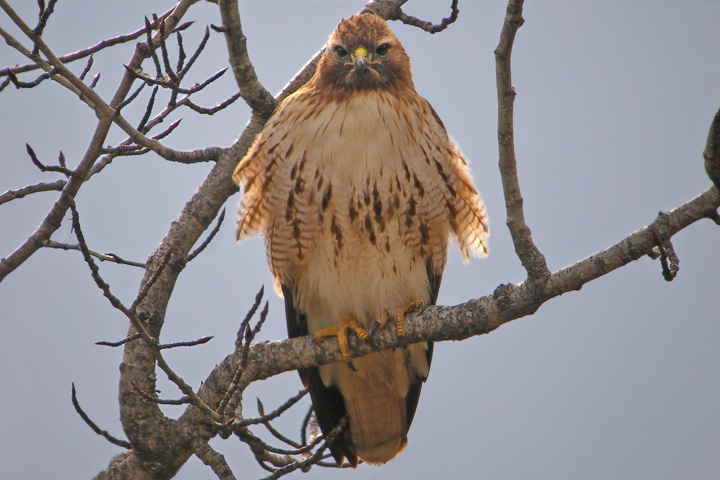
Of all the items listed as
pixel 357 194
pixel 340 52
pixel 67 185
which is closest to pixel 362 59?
pixel 340 52

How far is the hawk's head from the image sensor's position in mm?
4344

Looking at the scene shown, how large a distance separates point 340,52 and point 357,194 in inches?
37.9

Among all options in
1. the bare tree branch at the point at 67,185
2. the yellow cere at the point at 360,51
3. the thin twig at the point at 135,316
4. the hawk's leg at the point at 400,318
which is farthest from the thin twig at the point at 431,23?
the thin twig at the point at 135,316

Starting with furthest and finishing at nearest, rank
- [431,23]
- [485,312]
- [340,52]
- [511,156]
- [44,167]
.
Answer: [431,23]
[340,52]
[44,167]
[485,312]
[511,156]

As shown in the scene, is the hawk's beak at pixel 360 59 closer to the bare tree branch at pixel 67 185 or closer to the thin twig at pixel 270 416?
the bare tree branch at pixel 67 185

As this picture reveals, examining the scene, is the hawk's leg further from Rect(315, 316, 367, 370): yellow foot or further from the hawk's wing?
the hawk's wing

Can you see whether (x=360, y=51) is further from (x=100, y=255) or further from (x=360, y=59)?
(x=100, y=255)

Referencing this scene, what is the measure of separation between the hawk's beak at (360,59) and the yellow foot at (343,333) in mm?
1437

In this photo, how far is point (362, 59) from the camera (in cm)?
426

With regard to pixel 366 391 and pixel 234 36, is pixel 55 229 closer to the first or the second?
pixel 234 36

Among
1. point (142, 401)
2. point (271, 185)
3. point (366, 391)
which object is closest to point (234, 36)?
point (271, 185)

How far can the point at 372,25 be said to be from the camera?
4.45 metres

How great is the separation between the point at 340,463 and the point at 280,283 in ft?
3.85

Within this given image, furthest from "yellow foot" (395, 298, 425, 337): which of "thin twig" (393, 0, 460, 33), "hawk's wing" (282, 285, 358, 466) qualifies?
"thin twig" (393, 0, 460, 33)
